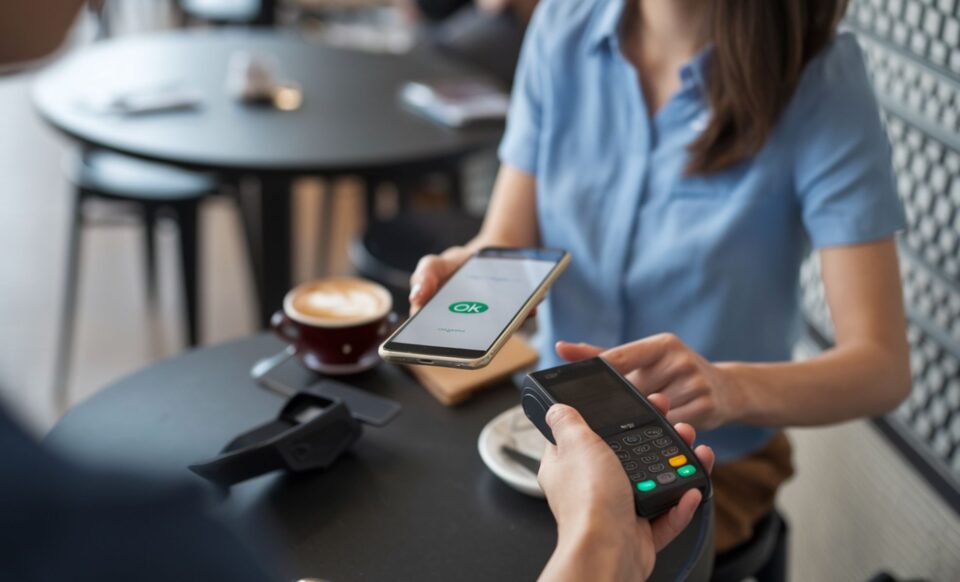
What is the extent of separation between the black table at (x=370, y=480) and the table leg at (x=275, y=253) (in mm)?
902

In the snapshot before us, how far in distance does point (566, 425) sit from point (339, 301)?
39 centimetres

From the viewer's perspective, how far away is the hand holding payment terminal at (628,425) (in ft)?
2.41

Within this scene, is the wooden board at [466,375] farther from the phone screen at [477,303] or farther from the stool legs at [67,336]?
the stool legs at [67,336]

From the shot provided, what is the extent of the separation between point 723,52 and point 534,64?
0.92 ft

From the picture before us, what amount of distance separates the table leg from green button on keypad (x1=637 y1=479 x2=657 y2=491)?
1.33 m

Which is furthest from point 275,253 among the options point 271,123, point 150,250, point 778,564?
point 778,564

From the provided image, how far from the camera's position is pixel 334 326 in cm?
100

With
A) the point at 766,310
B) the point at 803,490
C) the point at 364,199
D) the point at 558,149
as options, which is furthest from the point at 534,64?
the point at 364,199

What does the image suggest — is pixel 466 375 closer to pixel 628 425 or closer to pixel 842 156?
pixel 628 425

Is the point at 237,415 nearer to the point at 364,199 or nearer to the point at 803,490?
the point at 803,490

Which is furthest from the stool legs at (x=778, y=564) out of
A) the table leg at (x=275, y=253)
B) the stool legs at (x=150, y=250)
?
the stool legs at (x=150, y=250)

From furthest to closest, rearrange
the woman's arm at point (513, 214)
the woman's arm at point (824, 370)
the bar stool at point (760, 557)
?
the woman's arm at point (513, 214) < the bar stool at point (760, 557) < the woman's arm at point (824, 370)

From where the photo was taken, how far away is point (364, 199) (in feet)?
7.92

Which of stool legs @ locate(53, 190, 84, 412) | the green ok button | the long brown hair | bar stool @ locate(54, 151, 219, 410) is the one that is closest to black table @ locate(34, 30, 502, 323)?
bar stool @ locate(54, 151, 219, 410)
